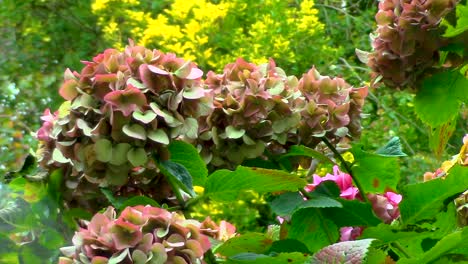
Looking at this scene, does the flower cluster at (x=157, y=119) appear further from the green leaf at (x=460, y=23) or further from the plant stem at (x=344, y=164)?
the green leaf at (x=460, y=23)

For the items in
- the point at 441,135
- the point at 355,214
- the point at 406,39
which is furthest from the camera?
the point at 441,135

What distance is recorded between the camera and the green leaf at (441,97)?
100 cm

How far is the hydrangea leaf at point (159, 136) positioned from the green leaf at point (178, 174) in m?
0.02

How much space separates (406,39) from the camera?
981 millimetres

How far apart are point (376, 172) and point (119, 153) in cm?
28

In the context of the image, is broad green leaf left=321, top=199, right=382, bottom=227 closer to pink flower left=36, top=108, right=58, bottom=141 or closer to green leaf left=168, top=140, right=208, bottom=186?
green leaf left=168, top=140, right=208, bottom=186

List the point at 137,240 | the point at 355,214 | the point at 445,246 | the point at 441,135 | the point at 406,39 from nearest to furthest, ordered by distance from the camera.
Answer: the point at 137,240
the point at 445,246
the point at 355,214
the point at 406,39
the point at 441,135

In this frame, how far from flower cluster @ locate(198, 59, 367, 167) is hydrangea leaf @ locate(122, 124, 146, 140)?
0.10 meters

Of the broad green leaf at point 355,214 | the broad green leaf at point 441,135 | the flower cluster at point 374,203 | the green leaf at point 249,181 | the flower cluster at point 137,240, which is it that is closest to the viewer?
the flower cluster at point 137,240

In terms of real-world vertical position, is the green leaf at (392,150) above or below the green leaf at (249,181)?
below

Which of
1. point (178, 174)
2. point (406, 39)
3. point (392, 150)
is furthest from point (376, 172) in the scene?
point (178, 174)

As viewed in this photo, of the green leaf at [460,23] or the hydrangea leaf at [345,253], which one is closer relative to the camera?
the hydrangea leaf at [345,253]

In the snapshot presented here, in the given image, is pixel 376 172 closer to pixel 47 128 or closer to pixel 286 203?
pixel 286 203

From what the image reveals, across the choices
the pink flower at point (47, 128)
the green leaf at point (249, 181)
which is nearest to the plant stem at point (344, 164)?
the green leaf at point (249, 181)
